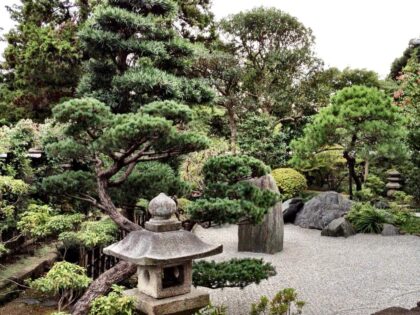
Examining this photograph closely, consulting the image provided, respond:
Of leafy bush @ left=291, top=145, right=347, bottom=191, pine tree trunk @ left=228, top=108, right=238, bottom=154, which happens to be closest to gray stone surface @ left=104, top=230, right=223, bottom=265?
leafy bush @ left=291, top=145, right=347, bottom=191

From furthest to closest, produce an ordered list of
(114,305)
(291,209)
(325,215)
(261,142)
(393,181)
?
(393,181)
(261,142)
(291,209)
(325,215)
(114,305)

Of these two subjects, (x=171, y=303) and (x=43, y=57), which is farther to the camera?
(x=43, y=57)

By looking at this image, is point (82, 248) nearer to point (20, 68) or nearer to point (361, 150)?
point (20, 68)

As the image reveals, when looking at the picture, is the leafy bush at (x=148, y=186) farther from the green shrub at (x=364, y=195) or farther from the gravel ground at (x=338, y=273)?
the green shrub at (x=364, y=195)

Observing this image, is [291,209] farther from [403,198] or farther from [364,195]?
[403,198]

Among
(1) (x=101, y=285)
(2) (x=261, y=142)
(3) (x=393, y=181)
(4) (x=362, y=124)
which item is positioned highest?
(4) (x=362, y=124)

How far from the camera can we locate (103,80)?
22.9 ft

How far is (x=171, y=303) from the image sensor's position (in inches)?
171

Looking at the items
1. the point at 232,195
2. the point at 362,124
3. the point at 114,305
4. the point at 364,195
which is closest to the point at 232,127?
the point at 364,195

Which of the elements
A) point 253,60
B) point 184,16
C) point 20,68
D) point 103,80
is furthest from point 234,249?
point 253,60

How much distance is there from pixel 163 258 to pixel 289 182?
11.6 metres

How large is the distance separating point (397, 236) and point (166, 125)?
8649 millimetres

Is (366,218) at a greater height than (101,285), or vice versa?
(366,218)

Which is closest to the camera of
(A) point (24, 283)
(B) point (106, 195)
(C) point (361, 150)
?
(B) point (106, 195)
